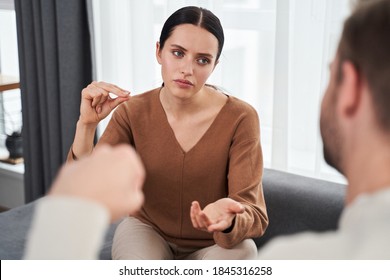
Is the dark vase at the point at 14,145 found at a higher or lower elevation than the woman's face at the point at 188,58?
lower

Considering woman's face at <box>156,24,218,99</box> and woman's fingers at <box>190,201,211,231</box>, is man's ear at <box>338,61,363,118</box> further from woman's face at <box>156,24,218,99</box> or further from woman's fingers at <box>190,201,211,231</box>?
woman's face at <box>156,24,218,99</box>

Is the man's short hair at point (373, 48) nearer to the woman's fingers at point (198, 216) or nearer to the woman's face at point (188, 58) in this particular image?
the woman's fingers at point (198, 216)

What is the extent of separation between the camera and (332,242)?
0.62 m

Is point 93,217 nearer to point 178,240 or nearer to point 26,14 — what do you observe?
point 178,240

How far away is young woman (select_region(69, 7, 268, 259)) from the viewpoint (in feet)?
5.14

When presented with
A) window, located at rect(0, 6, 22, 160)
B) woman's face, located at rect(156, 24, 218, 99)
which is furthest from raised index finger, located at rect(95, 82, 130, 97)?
window, located at rect(0, 6, 22, 160)

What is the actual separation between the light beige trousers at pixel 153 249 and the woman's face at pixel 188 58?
15.9 inches

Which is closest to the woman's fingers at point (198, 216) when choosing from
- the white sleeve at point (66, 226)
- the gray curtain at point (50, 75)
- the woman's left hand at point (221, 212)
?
the woman's left hand at point (221, 212)

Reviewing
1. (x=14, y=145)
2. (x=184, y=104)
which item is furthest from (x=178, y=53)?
(x=14, y=145)

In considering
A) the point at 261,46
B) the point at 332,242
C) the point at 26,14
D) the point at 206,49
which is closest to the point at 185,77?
the point at 206,49

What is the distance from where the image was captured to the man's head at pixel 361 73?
0.66 meters

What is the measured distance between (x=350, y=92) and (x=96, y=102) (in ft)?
3.36

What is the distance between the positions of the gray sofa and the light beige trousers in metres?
0.20

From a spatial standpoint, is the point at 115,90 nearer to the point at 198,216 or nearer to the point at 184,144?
the point at 184,144
